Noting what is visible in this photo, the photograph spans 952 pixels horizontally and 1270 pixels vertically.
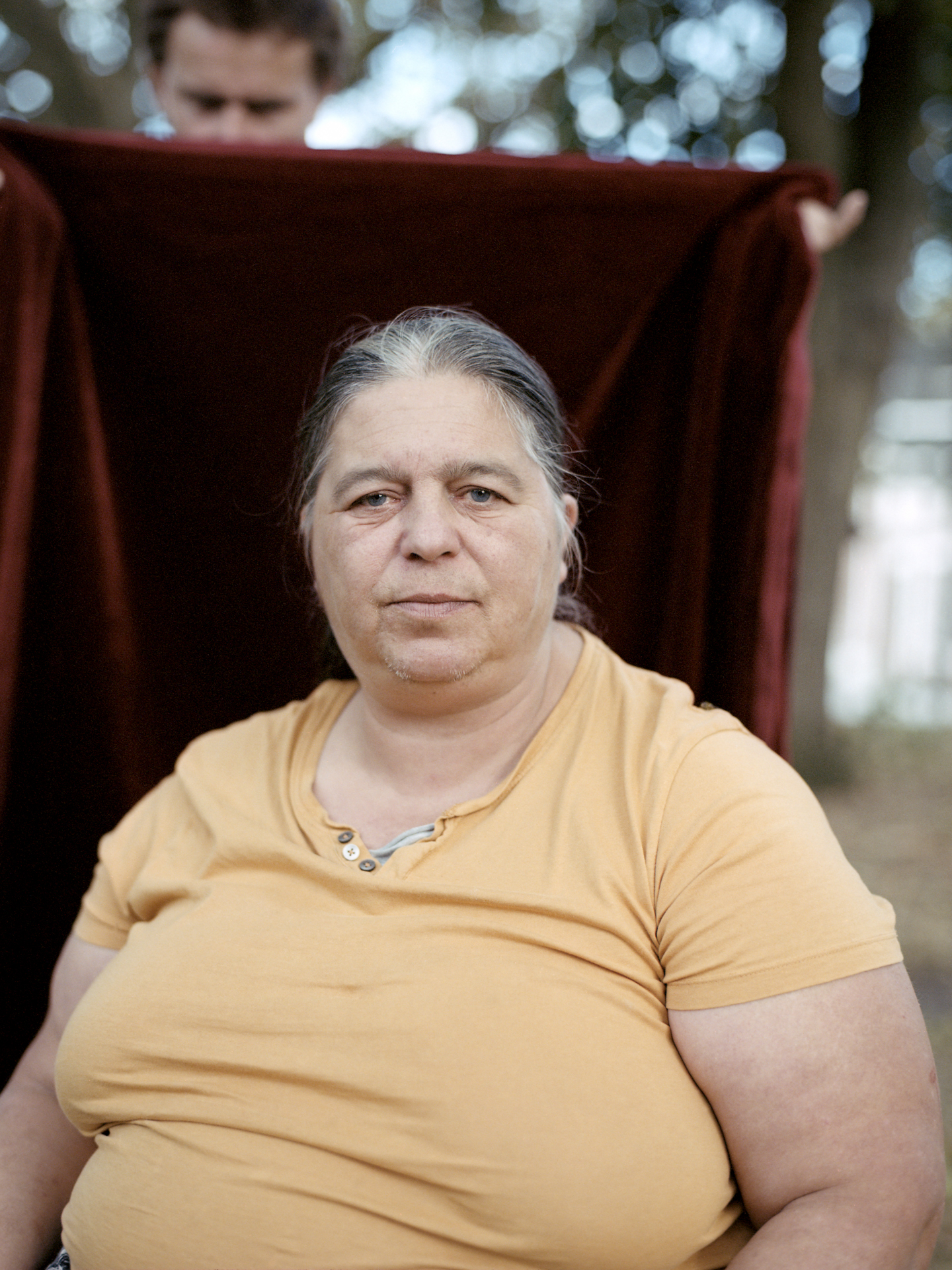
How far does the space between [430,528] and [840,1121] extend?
0.82 meters

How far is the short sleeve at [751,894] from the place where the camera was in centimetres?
118

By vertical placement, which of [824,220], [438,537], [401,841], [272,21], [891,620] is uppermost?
[272,21]

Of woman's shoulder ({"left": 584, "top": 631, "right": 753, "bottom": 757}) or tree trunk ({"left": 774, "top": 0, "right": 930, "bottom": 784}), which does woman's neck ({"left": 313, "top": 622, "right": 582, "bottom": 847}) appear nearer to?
woman's shoulder ({"left": 584, "top": 631, "right": 753, "bottom": 757})

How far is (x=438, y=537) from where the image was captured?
1.40 metres

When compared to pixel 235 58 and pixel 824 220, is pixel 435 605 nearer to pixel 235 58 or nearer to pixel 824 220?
pixel 824 220

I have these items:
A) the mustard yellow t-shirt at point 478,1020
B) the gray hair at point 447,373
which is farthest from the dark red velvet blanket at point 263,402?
the mustard yellow t-shirt at point 478,1020

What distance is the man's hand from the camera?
1868 millimetres

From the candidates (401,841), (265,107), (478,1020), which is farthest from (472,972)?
(265,107)

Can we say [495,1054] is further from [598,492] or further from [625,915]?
[598,492]

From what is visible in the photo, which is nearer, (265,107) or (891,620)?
(265,107)

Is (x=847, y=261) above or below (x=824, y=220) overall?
above

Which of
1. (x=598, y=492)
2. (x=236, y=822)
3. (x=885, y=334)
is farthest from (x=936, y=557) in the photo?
(x=236, y=822)

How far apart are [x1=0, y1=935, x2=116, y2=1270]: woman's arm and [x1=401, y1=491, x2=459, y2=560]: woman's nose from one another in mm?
774

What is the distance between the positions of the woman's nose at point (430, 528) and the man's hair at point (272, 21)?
152 centimetres
